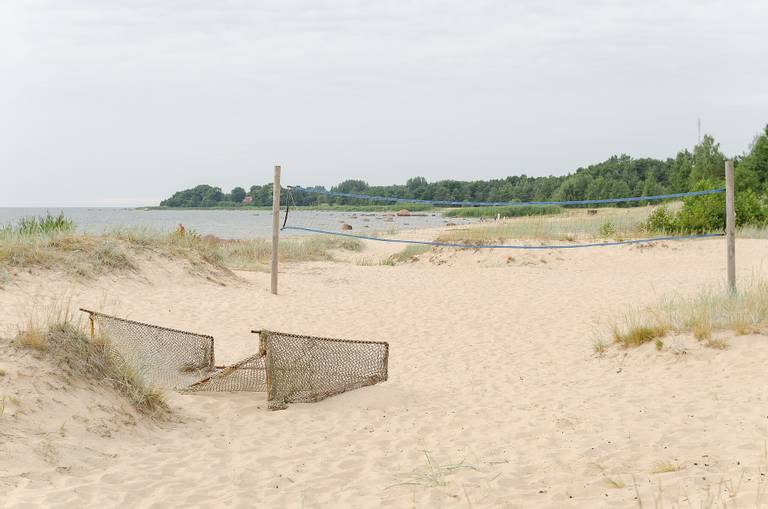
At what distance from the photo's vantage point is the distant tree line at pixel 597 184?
111ft

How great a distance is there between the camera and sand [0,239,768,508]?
365 centimetres

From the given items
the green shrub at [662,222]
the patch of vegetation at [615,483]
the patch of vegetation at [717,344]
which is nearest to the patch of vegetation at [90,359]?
the patch of vegetation at [615,483]

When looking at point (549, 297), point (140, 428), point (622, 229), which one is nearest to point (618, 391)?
point (140, 428)

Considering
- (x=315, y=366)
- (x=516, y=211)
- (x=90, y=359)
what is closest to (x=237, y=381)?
(x=315, y=366)

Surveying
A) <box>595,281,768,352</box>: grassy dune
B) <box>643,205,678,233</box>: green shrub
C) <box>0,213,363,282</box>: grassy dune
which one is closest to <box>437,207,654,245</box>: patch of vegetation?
<box>643,205,678,233</box>: green shrub

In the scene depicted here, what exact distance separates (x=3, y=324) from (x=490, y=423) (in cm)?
563

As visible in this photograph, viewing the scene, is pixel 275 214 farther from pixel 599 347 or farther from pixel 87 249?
pixel 599 347

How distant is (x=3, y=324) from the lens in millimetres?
7637

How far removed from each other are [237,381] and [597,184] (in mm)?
55814

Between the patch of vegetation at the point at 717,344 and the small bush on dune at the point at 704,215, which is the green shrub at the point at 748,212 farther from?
the patch of vegetation at the point at 717,344

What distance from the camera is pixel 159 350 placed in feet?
20.8

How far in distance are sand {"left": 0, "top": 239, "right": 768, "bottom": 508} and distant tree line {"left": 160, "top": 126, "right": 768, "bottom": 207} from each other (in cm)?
1527

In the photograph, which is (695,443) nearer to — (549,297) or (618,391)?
(618,391)

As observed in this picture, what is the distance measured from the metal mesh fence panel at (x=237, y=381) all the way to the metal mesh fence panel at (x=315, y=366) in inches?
9.3
